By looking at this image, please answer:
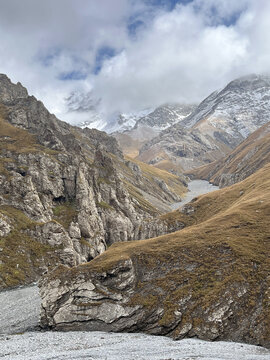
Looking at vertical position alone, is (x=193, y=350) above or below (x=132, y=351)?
below

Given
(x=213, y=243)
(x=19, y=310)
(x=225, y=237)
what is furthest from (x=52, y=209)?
(x=225, y=237)

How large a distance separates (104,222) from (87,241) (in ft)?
77.3

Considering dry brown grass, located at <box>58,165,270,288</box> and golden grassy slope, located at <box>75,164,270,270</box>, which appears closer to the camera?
dry brown grass, located at <box>58,165,270,288</box>

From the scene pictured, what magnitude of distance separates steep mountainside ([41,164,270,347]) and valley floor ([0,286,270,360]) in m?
2.62

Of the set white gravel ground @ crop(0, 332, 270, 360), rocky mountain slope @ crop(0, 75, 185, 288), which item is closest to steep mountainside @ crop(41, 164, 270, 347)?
white gravel ground @ crop(0, 332, 270, 360)

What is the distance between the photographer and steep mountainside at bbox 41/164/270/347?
45562 mm

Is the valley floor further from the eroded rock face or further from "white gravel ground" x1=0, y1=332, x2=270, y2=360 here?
the eroded rock face

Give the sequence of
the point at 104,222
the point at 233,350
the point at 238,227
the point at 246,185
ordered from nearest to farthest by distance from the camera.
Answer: the point at 233,350 → the point at 238,227 → the point at 246,185 → the point at 104,222

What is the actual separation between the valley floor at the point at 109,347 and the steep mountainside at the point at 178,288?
2623mm

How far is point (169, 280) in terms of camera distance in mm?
55250

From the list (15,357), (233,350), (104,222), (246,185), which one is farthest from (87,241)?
(233,350)

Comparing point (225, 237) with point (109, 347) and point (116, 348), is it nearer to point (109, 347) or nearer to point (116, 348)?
point (116, 348)

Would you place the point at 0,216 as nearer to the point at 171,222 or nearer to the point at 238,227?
the point at 171,222

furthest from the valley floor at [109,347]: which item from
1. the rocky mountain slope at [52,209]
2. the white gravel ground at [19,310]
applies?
the rocky mountain slope at [52,209]
